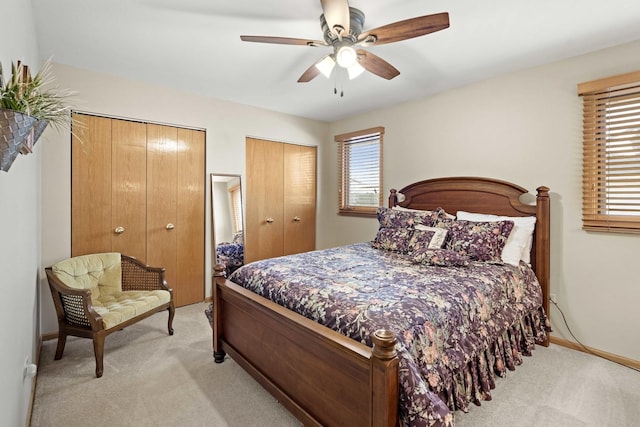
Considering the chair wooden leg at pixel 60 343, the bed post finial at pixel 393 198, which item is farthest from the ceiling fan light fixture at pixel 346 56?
the chair wooden leg at pixel 60 343

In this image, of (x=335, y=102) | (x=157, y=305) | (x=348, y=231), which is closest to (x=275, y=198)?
(x=348, y=231)

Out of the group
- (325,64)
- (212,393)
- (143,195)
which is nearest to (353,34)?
(325,64)

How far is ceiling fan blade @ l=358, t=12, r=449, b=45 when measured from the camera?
1.68 m

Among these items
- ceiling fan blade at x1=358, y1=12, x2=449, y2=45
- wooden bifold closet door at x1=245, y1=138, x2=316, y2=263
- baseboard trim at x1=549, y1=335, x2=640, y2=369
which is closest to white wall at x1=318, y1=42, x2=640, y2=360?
baseboard trim at x1=549, y1=335, x2=640, y2=369

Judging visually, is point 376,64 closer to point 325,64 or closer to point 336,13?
point 325,64

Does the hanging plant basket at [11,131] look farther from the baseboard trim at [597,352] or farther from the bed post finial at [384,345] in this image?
the baseboard trim at [597,352]

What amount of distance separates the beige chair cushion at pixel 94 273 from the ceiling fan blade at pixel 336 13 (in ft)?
9.19

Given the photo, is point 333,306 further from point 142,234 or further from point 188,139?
point 188,139

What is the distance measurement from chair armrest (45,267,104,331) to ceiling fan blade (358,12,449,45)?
2677 mm

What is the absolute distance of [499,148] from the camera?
3.12 m

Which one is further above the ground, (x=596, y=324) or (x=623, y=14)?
(x=623, y=14)

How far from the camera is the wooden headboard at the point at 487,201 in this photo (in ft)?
8.98

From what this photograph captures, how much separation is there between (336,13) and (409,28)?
44cm

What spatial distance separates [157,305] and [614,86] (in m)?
4.19
